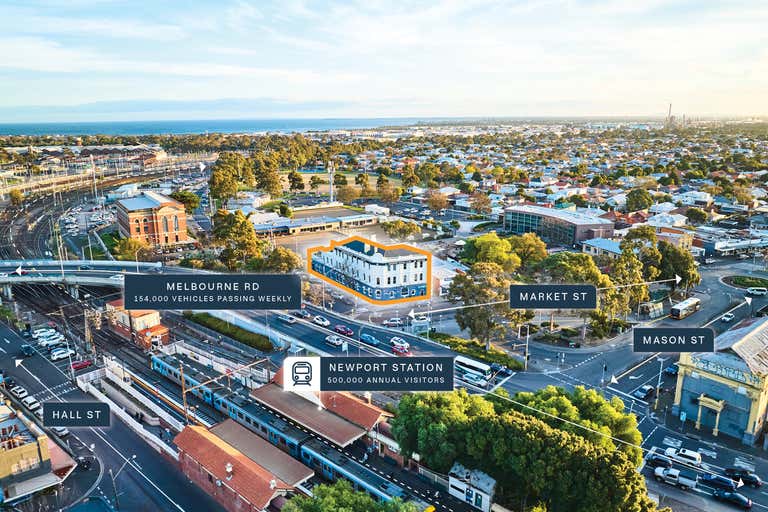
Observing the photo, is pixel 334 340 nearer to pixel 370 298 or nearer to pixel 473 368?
pixel 370 298

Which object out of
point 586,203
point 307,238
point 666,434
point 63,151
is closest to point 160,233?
point 307,238

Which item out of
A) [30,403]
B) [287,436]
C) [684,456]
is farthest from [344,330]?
[684,456]

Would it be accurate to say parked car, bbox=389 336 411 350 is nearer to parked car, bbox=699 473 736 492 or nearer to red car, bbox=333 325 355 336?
red car, bbox=333 325 355 336

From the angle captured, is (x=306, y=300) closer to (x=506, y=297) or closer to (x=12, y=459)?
(x=506, y=297)

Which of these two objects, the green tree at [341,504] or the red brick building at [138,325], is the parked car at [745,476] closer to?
the green tree at [341,504]

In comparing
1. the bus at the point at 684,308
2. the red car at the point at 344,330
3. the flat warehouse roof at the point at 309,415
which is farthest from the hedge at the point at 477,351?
the bus at the point at 684,308
